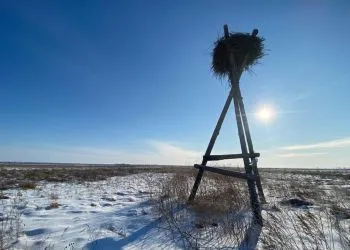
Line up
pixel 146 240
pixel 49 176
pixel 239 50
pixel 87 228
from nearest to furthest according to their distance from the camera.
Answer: pixel 146 240, pixel 87 228, pixel 239 50, pixel 49 176

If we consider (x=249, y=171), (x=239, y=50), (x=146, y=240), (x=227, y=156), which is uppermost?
(x=239, y=50)

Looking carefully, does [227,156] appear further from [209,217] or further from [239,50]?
[239,50]

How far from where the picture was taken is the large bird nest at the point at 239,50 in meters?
6.01

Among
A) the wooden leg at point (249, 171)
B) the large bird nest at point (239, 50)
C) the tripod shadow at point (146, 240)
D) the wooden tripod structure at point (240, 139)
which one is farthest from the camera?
the large bird nest at point (239, 50)

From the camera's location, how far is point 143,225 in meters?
4.60

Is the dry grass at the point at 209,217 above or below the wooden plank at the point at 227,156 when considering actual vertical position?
below

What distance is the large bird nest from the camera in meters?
6.01

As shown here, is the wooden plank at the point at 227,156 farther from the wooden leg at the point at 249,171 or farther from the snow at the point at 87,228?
the snow at the point at 87,228

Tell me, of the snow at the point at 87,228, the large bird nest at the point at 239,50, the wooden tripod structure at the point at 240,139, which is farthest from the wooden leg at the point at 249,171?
the snow at the point at 87,228

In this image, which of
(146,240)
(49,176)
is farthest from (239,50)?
(49,176)

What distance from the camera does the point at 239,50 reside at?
6035 mm

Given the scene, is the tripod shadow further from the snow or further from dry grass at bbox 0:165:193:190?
dry grass at bbox 0:165:193:190

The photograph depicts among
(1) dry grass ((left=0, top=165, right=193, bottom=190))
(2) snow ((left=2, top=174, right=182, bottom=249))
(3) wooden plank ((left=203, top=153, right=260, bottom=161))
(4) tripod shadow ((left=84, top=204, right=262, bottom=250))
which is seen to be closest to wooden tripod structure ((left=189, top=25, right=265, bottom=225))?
(3) wooden plank ((left=203, top=153, right=260, bottom=161))

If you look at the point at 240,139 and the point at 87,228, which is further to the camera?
the point at 240,139
